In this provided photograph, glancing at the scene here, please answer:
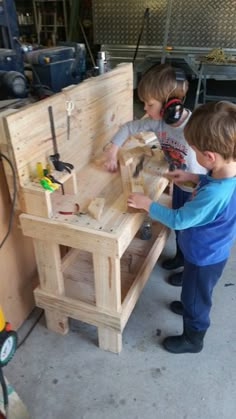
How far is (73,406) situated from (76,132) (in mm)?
1123

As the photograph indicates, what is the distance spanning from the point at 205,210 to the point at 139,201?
0.81 ft

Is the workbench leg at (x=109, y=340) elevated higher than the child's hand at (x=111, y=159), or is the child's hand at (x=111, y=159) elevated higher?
the child's hand at (x=111, y=159)

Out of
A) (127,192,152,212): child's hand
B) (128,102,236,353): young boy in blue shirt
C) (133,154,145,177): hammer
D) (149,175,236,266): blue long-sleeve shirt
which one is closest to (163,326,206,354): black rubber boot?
(128,102,236,353): young boy in blue shirt

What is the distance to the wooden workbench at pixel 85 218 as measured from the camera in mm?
1138

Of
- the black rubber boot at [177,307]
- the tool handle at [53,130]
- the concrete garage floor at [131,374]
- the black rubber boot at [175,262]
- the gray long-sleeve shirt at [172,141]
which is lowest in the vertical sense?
the concrete garage floor at [131,374]

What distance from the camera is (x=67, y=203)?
1293 millimetres

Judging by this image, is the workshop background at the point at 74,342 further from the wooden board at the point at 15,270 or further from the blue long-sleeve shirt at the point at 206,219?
the blue long-sleeve shirt at the point at 206,219

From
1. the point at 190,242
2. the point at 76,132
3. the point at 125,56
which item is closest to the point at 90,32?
the point at 125,56

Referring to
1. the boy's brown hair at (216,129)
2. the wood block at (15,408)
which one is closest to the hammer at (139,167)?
the boy's brown hair at (216,129)

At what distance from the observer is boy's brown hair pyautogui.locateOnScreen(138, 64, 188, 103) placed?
4.52 feet

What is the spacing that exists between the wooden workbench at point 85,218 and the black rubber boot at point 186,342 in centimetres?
23

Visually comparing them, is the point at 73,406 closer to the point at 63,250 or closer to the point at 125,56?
the point at 63,250

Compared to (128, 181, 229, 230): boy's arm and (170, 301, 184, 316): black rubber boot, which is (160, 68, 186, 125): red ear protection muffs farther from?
(170, 301, 184, 316): black rubber boot

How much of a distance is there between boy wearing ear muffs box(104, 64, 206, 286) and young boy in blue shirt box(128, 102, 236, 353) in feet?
0.54
